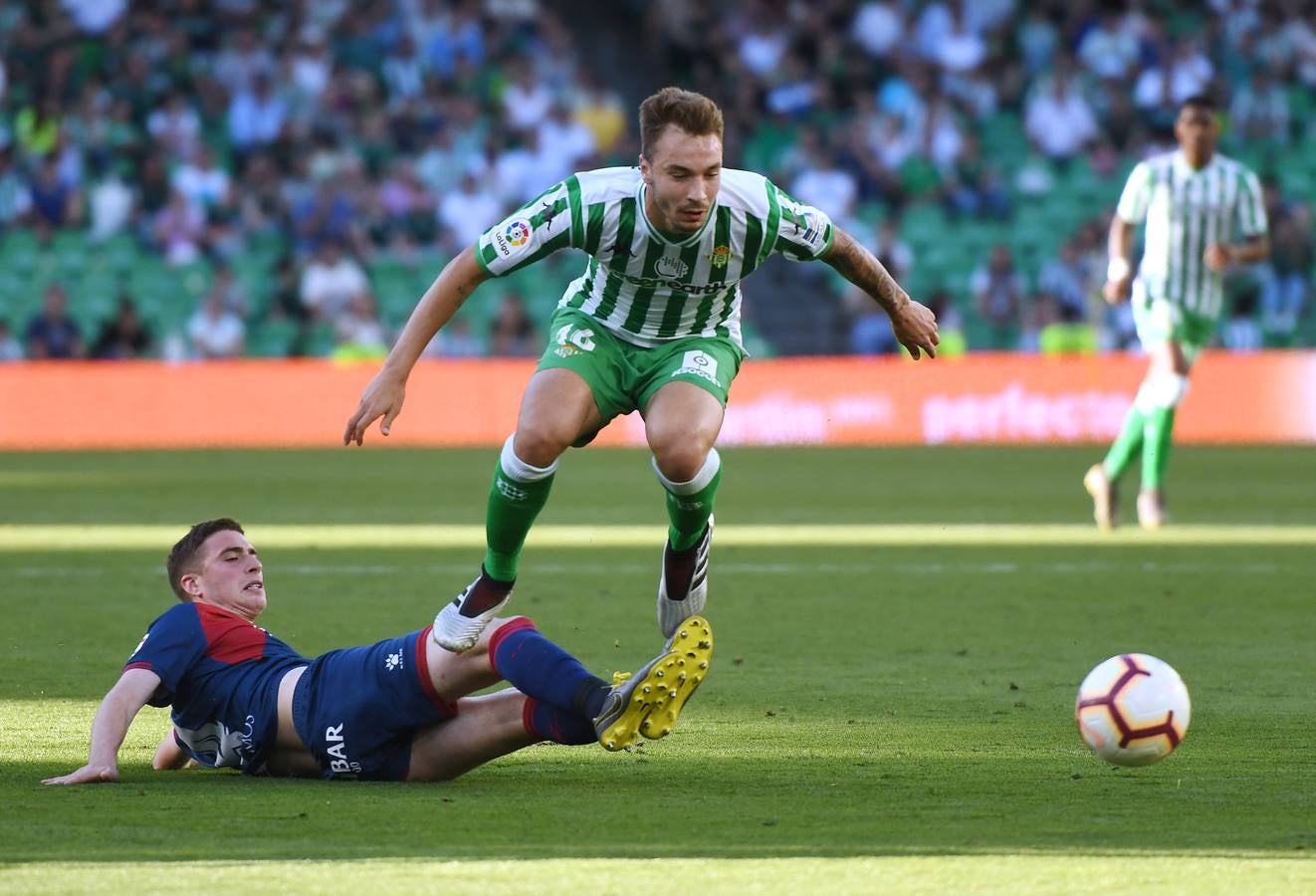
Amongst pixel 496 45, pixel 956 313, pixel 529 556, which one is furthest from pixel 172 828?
pixel 496 45

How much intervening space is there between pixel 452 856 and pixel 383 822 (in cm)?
41

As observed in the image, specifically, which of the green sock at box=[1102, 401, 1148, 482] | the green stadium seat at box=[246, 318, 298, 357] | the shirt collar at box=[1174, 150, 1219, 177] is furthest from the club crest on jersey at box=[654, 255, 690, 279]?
the green stadium seat at box=[246, 318, 298, 357]

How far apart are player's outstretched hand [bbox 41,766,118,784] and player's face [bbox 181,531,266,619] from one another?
60 cm

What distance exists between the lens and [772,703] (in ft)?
20.1

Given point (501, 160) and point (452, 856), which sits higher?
point (501, 160)

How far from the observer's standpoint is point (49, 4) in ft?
77.1

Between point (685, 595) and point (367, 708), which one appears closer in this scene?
point (367, 708)

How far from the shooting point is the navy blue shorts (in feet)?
15.8

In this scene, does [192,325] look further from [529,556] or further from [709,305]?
[709,305]

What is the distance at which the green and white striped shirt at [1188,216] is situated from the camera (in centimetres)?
1149

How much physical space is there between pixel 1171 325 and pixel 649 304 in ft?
19.8

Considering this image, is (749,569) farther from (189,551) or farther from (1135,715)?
(1135,715)

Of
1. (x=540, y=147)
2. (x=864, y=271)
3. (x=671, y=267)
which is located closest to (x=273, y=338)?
(x=540, y=147)

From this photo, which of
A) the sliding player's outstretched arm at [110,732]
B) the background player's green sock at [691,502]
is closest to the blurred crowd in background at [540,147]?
the background player's green sock at [691,502]
